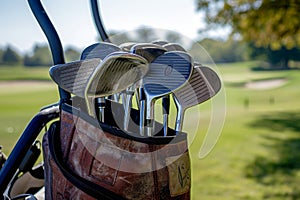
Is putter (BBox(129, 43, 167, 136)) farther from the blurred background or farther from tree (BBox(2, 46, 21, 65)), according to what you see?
tree (BBox(2, 46, 21, 65))

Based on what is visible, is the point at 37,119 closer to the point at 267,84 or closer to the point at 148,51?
the point at 148,51

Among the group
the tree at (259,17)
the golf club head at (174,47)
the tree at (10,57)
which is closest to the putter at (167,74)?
the golf club head at (174,47)

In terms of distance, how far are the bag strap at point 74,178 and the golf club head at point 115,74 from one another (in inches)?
3.5

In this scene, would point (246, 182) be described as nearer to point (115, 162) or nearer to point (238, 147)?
point (238, 147)

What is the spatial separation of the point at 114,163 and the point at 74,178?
66 millimetres

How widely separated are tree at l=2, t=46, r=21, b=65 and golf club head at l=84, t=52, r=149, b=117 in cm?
1725

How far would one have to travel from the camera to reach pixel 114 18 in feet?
3.40

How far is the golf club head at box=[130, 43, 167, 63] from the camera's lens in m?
0.54

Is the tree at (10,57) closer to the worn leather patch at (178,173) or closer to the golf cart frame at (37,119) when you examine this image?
the golf cart frame at (37,119)

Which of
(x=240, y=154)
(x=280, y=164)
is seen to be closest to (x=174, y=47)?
(x=280, y=164)

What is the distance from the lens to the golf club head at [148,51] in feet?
1.78

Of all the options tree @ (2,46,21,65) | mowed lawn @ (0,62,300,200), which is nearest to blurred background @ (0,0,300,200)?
mowed lawn @ (0,62,300,200)

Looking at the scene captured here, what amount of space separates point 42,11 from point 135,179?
0.33m

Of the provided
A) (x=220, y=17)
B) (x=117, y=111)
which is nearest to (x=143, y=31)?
(x=117, y=111)
